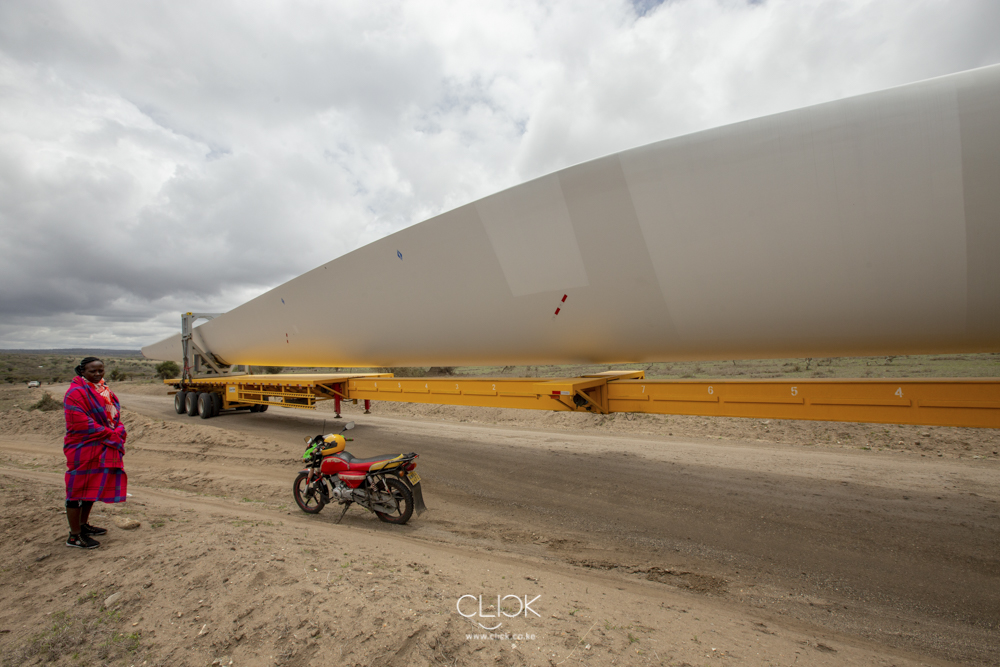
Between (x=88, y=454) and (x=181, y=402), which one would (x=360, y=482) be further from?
(x=181, y=402)

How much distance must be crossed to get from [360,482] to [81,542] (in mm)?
2001

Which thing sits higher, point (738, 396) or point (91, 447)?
point (738, 396)

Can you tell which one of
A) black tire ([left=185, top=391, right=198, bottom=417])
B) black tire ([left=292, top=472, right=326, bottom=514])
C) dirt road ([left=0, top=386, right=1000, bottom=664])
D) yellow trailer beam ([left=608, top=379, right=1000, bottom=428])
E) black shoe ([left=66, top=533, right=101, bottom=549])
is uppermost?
yellow trailer beam ([left=608, top=379, right=1000, bottom=428])

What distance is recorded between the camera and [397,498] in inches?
165

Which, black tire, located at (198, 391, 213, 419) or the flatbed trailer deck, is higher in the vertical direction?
the flatbed trailer deck

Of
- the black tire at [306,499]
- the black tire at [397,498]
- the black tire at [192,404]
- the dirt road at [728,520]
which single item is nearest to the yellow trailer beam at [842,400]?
the dirt road at [728,520]

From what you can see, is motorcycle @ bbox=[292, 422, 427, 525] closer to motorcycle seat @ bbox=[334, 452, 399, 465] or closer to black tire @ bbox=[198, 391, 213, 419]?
motorcycle seat @ bbox=[334, 452, 399, 465]

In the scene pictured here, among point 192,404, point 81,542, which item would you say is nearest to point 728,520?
point 81,542

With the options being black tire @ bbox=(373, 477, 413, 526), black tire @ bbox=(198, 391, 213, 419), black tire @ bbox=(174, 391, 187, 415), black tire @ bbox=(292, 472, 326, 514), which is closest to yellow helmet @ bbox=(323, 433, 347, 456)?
black tire @ bbox=(292, 472, 326, 514)

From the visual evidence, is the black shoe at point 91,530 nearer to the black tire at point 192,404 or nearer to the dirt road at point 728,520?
the dirt road at point 728,520

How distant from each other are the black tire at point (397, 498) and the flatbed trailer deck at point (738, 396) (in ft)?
5.21

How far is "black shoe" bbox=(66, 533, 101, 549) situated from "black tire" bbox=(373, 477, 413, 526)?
2.03m

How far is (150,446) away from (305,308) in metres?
3.62

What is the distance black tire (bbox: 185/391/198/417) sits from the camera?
1198 centimetres
